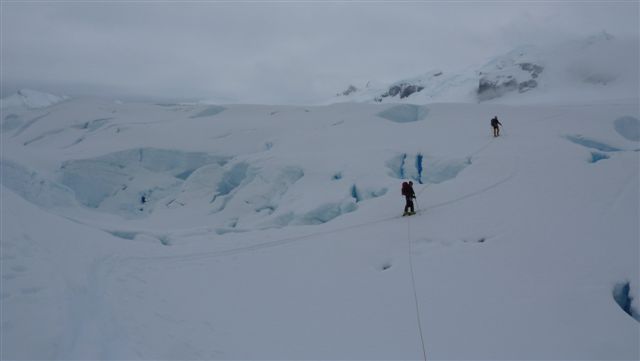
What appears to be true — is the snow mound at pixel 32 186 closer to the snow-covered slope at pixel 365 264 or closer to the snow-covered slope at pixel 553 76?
the snow-covered slope at pixel 365 264

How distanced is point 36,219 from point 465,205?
9.07m

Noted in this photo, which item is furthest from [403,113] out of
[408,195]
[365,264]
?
[365,264]

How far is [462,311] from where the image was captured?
18.9 feet

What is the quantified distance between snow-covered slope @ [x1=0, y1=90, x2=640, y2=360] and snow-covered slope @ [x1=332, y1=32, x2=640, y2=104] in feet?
154

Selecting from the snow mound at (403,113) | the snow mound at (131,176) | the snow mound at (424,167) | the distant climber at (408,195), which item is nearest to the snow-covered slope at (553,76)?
the snow mound at (403,113)

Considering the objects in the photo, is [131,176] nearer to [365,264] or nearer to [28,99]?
[365,264]

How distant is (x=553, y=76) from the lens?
6775cm

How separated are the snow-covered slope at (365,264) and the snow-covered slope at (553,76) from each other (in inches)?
1851

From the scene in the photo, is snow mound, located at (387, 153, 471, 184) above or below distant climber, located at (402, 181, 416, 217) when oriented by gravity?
below

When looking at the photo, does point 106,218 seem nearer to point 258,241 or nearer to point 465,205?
point 258,241

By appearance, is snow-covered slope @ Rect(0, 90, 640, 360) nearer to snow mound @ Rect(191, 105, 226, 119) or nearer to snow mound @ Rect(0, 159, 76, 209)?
snow mound @ Rect(0, 159, 76, 209)

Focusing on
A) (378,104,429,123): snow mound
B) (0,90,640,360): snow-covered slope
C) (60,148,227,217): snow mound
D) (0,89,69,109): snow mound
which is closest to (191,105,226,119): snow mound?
(60,148,227,217): snow mound

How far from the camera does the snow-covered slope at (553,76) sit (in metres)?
57.4

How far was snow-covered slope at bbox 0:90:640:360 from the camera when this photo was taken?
5250 mm
